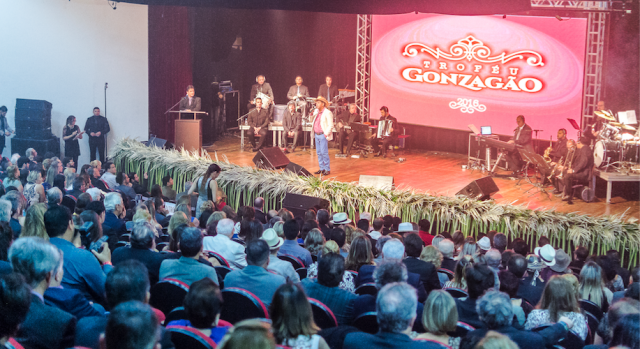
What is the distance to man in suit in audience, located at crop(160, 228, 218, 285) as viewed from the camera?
11.7ft

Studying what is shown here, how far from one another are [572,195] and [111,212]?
7.07 meters

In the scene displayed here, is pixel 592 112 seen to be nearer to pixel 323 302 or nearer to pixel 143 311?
pixel 323 302

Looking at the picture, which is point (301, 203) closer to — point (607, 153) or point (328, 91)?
point (607, 153)

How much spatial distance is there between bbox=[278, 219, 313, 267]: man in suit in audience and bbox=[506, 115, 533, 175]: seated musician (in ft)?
23.4

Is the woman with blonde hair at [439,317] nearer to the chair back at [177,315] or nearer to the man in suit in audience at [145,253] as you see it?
the chair back at [177,315]

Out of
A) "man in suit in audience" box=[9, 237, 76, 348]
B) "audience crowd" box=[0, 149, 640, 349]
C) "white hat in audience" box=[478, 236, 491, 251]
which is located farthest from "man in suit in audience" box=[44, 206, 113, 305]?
"white hat in audience" box=[478, 236, 491, 251]

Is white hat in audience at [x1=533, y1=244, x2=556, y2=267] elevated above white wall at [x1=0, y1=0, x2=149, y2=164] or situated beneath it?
situated beneath

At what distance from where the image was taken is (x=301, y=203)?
7.95m

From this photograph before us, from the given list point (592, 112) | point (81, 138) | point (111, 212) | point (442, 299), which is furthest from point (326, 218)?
point (81, 138)

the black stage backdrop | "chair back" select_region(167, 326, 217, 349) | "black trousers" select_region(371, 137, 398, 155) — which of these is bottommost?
"chair back" select_region(167, 326, 217, 349)

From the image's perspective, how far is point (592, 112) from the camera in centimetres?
1072

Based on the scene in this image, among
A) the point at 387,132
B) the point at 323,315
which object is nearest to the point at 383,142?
the point at 387,132

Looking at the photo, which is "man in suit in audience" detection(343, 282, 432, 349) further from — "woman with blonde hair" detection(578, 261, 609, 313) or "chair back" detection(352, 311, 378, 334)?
"woman with blonde hair" detection(578, 261, 609, 313)

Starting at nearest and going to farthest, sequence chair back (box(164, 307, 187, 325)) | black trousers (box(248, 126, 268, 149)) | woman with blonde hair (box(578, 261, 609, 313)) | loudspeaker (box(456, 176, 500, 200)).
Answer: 1. chair back (box(164, 307, 187, 325))
2. woman with blonde hair (box(578, 261, 609, 313))
3. loudspeaker (box(456, 176, 500, 200))
4. black trousers (box(248, 126, 268, 149))
